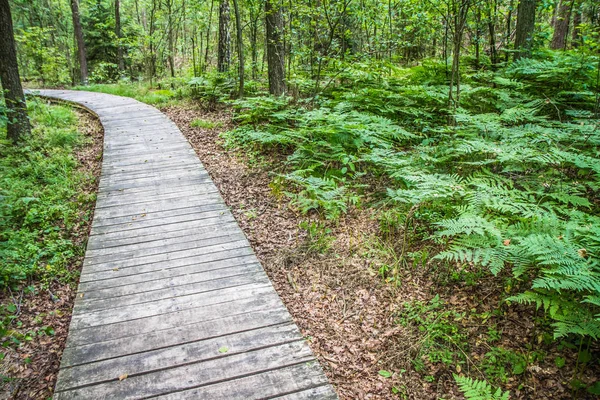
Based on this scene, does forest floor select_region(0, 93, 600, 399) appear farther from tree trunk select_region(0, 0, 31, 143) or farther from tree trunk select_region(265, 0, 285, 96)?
tree trunk select_region(265, 0, 285, 96)

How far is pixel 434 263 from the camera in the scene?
4402 mm

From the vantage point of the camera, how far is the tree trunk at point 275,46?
9.44 m

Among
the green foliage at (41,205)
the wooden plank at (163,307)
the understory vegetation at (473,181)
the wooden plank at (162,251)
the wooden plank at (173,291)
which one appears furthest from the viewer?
the green foliage at (41,205)

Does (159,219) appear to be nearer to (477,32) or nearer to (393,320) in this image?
(393,320)

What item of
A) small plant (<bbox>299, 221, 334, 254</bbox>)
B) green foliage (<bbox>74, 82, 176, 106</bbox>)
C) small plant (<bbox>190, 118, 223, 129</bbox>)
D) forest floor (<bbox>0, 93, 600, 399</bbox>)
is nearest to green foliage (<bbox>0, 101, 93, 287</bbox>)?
forest floor (<bbox>0, 93, 600, 399</bbox>)

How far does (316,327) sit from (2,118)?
609 centimetres

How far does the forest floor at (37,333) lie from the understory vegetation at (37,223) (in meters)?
0.01

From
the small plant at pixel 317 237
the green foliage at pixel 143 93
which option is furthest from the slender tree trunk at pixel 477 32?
the green foliage at pixel 143 93

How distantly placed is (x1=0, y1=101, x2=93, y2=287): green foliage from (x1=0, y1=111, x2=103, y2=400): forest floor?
0.47 feet

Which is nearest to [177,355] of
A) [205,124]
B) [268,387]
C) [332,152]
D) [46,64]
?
[268,387]

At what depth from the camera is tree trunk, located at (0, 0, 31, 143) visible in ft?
26.3

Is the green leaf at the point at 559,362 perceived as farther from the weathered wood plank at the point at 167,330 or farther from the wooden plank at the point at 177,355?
the weathered wood plank at the point at 167,330

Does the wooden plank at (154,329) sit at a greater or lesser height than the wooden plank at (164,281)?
lesser

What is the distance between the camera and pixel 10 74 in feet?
27.1
